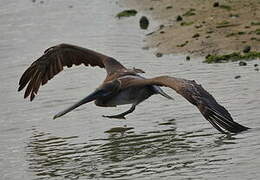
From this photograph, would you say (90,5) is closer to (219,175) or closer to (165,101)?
(165,101)

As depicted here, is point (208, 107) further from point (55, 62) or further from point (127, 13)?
point (127, 13)

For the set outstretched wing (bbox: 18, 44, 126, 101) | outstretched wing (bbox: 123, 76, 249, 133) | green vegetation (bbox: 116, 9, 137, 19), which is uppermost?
green vegetation (bbox: 116, 9, 137, 19)

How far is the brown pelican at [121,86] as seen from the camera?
916cm

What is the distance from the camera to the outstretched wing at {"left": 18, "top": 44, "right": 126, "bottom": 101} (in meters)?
12.1

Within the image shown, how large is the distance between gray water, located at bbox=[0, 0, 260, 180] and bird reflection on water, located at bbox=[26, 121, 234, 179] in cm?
1

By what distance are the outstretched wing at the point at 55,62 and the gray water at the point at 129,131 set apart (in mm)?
420

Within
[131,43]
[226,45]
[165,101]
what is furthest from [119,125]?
[131,43]

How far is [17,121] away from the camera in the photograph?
11734 mm

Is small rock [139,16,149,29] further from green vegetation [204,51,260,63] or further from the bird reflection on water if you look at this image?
the bird reflection on water

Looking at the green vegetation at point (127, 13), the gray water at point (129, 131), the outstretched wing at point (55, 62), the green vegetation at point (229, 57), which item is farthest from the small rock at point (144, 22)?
the outstretched wing at point (55, 62)

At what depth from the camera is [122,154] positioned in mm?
9883

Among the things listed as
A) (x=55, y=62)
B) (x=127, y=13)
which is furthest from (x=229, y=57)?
(x=127, y=13)

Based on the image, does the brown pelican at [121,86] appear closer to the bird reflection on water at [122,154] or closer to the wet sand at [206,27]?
the bird reflection on water at [122,154]

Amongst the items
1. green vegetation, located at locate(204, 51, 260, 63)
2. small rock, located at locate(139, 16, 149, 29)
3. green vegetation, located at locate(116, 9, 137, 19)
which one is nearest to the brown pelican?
green vegetation, located at locate(204, 51, 260, 63)
